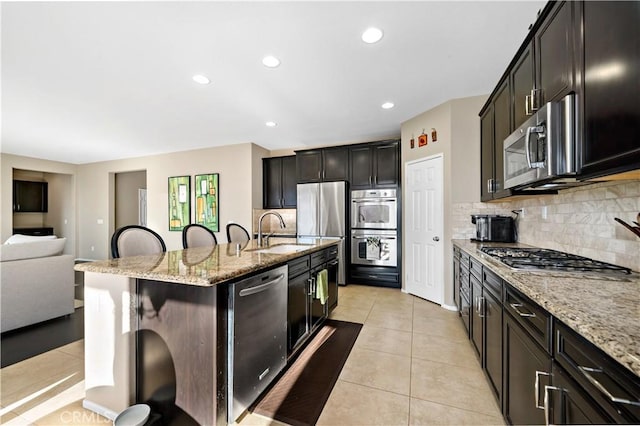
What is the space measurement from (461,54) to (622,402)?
2668mm

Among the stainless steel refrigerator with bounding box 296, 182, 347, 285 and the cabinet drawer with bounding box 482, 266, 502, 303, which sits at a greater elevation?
the stainless steel refrigerator with bounding box 296, 182, 347, 285

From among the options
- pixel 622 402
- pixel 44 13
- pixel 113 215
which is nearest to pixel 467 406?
pixel 622 402

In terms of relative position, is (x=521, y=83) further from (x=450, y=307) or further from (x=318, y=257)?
(x=450, y=307)

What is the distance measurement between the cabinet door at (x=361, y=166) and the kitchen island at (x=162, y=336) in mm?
3250

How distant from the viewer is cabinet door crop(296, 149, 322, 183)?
4.86 metres

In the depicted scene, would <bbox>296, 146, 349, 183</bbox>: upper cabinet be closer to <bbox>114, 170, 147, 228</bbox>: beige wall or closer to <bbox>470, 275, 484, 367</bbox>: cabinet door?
<bbox>470, 275, 484, 367</bbox>: cabinet door

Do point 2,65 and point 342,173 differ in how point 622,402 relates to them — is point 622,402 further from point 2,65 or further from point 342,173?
point 2,65

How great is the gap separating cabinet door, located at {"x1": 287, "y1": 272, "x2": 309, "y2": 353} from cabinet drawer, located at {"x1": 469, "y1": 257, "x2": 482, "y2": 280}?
1.37 meters

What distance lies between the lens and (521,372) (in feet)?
3.93

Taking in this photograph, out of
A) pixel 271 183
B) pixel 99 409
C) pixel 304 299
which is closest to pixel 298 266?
pixel 304 299

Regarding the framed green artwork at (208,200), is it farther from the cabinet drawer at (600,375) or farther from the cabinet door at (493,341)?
the cabinet drawer at (600,375)

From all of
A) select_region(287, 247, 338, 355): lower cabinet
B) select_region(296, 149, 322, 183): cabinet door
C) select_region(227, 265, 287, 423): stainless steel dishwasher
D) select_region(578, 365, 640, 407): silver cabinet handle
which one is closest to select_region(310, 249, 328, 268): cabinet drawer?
select_region(287, 247, 338, 355): lower cabinet

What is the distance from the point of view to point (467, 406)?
1632 mm

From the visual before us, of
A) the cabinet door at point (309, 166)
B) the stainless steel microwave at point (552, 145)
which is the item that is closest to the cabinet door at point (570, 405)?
the stainless steel microwave at point (552, 145)
